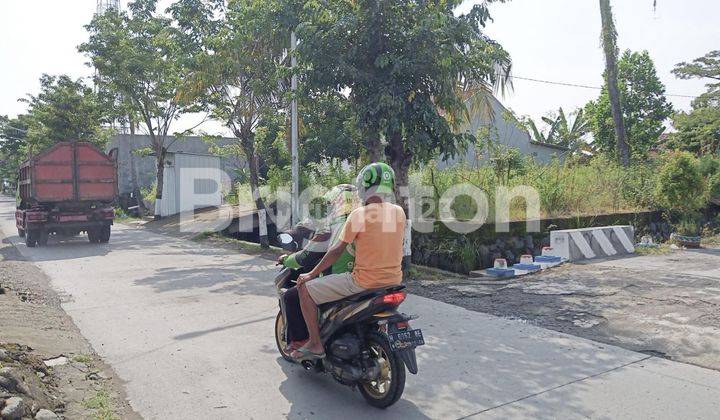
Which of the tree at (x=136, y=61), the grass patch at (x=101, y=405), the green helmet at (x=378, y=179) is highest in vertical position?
the tree at (x=136, y=61)

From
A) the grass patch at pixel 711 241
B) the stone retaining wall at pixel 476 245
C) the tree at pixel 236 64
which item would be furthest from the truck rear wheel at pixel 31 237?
the grass patch at pixel 711 241

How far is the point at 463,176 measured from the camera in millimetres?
12586

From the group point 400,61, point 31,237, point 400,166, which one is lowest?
point 31,237

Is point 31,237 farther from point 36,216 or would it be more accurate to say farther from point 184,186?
point 184,186

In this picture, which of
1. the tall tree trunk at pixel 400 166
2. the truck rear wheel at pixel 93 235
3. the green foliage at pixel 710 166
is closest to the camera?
the tall tree trunk at pixel 400 166

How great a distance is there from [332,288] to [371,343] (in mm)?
517

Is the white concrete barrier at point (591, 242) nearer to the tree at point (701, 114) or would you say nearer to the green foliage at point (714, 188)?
the green foliage at point (714, 188)

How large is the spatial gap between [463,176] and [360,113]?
418 cm

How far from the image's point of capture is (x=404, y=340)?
13.5 ft

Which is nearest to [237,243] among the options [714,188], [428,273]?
[428,273]

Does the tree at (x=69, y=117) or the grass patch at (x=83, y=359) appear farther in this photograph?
the tree at (x=69, y=117)

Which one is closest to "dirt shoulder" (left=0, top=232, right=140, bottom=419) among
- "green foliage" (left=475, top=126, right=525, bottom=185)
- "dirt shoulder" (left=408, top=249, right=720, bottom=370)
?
"dirt shoulder" (left=408, top=249, right=720, bottom=370)

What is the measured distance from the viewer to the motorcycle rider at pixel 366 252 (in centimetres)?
431

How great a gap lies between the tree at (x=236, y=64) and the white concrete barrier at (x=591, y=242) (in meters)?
6.74
